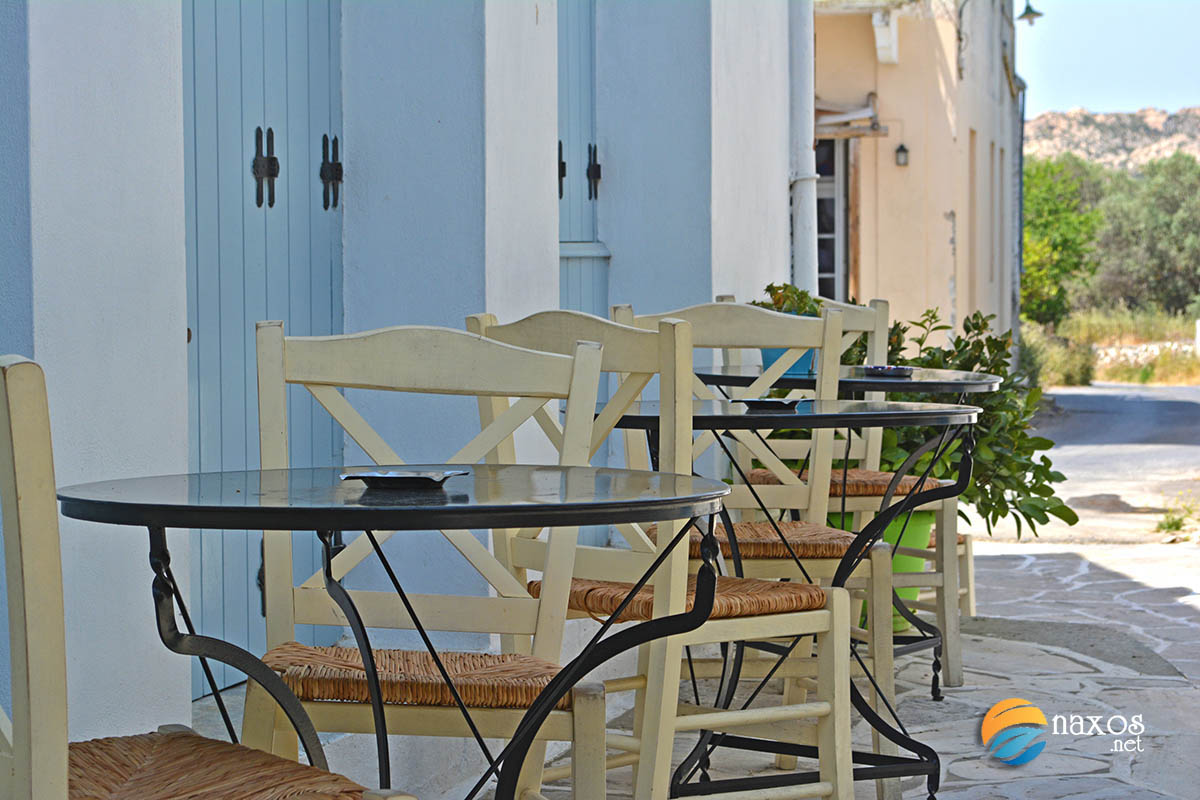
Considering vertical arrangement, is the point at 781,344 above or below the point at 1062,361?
above

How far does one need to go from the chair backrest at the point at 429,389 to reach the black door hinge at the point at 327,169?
1356mm

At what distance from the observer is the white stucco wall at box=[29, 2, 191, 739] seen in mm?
2316

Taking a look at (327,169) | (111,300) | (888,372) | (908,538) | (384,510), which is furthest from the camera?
(908,538)

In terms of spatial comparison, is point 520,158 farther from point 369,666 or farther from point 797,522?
point 369,666

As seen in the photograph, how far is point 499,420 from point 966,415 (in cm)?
109

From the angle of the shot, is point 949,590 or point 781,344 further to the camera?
point 949,590

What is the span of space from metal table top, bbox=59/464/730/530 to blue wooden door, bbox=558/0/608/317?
334 cm

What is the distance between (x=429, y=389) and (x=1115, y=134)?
8088 cm

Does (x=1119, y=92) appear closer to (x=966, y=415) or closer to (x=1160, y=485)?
(x=1160, y=485)

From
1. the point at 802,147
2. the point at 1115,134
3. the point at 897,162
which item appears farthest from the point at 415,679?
the point at 1115,134

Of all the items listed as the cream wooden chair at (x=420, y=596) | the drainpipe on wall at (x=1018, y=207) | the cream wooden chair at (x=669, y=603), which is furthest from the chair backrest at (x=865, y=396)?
the drainpipe on wall at (x=1018, y=207)

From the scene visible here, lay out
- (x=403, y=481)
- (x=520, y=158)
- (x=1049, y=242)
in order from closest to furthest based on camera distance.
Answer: (x=403, y=481)
(x=520, y=158)
(x=1049, y=242)

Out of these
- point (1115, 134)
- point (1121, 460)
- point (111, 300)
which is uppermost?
point (1115, 134)

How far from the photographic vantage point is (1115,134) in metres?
77.2
